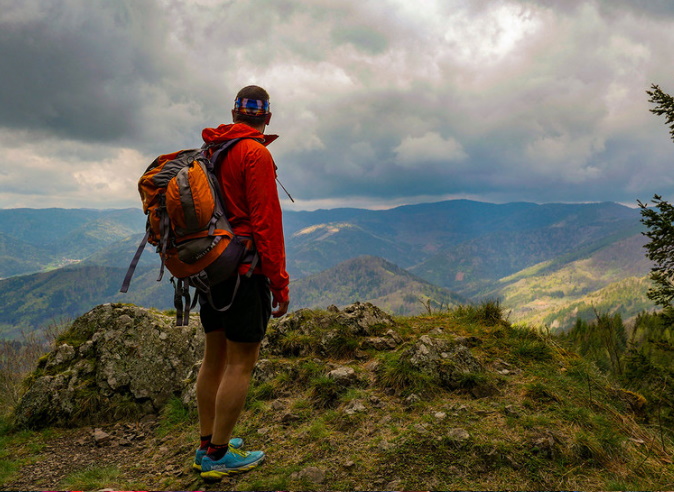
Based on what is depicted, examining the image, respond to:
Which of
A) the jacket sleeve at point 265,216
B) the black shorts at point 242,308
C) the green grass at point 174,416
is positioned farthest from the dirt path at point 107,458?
the jacket sleeve at point 265,216

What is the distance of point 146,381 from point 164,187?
15.4ft

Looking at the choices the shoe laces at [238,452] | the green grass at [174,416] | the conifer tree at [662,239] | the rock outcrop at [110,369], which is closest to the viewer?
the shoe laces at [238,452]

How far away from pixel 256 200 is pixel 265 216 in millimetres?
188

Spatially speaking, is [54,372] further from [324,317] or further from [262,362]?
[324,317]

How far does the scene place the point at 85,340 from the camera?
23.5 ft

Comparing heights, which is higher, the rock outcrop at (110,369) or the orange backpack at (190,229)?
the orange backpack at (190,229)

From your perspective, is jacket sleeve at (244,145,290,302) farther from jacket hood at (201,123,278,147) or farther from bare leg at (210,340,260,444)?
bare leg at (210,340,260,444)

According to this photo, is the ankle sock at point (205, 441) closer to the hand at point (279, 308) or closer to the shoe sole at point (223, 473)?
the shoe sole at point (223, 473)

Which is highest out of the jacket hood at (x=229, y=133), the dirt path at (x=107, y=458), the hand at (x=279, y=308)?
the jacket hood at (x=229, y=133)

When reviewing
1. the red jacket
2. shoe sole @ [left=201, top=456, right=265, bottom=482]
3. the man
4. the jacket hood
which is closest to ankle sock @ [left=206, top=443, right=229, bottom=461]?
the man

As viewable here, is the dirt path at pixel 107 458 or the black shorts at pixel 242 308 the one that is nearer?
the black shorts at pixel 242 308

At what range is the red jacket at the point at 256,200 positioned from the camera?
140 inches

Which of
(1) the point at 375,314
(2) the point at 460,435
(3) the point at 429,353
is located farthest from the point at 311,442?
(1) the point at 375,314

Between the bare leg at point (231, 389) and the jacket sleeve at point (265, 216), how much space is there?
0.68 meters
